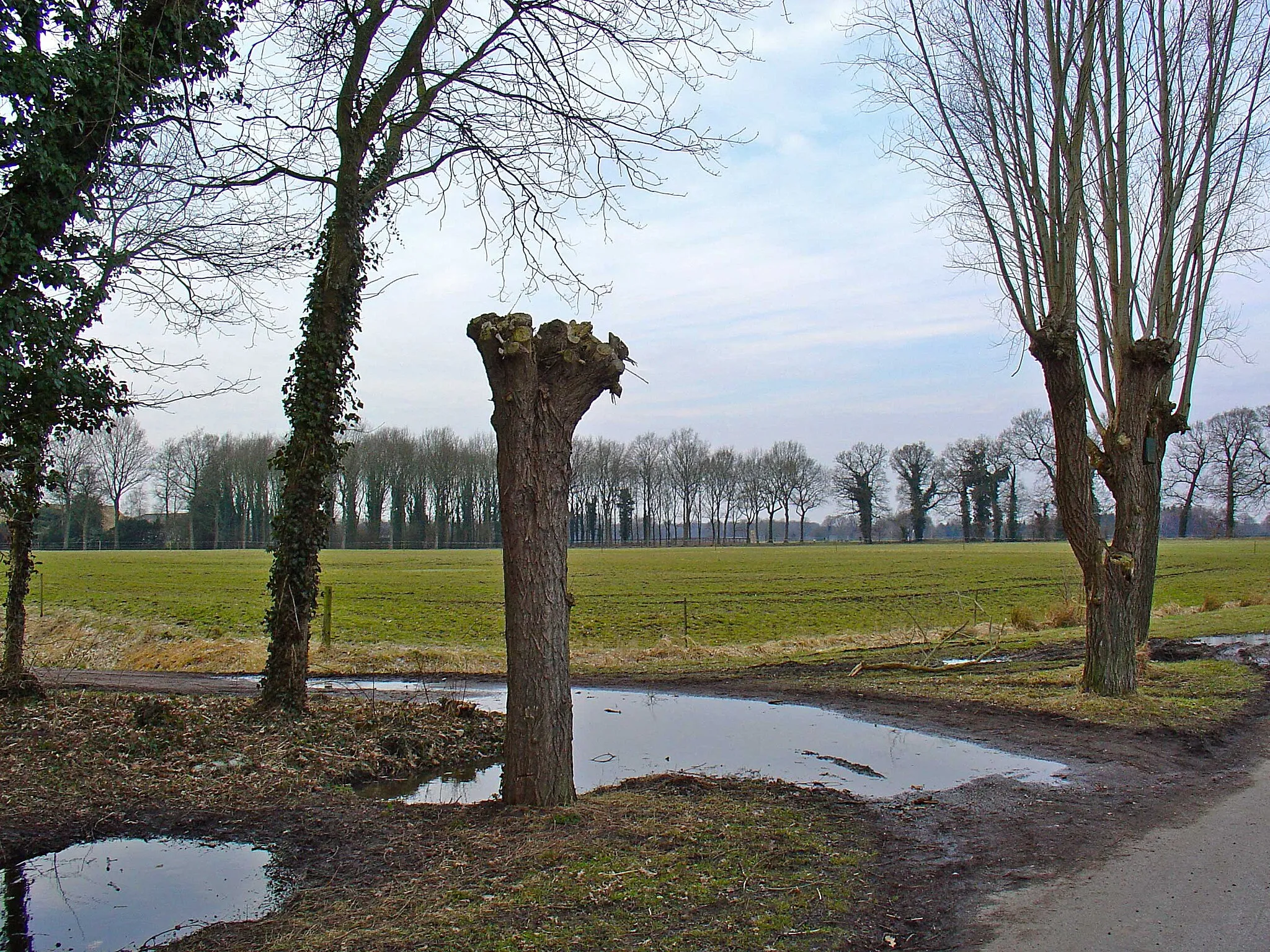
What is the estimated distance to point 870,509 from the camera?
364ft

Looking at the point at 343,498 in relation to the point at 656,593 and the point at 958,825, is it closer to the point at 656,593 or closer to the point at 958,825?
the point at 656,593

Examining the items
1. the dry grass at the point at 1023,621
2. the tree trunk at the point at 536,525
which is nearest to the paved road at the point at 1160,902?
the tree trunk at the point at 536,525

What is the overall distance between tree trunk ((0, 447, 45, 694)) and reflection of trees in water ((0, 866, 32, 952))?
5.41 metres

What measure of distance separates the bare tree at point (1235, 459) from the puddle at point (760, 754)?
302ft

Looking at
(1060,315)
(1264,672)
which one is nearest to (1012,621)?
(1264,672)

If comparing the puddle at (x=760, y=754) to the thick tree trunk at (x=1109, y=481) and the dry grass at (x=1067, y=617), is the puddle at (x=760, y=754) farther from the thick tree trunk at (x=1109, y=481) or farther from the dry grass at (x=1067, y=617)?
the dry grass at (x=1067, y=617)

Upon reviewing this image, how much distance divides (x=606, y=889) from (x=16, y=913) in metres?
3.55

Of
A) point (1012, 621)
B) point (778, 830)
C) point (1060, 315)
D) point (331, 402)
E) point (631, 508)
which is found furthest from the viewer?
point (631, 508)

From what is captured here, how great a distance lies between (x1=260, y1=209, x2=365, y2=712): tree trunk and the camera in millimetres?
10023

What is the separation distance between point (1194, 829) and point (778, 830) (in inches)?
120

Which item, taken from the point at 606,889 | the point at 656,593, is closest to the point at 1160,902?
the point at 606,889

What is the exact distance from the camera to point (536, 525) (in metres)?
6.69

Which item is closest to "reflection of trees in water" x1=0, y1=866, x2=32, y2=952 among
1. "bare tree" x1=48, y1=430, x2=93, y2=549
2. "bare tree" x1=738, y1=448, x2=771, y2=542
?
"bare tree" x1=48, y1=430, x2=93, y2=549

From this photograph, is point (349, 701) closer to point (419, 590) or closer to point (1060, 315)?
point (1060, 315)
